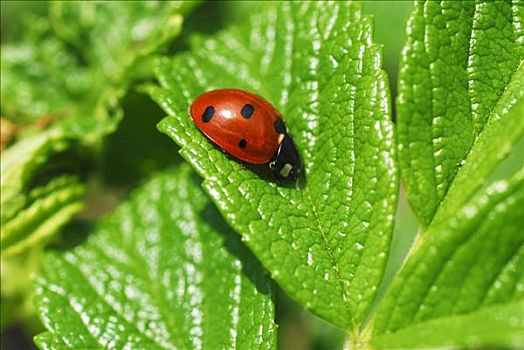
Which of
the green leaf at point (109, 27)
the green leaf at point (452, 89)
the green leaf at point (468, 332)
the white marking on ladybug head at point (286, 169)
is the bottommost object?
the green leaf at point (468, 332)

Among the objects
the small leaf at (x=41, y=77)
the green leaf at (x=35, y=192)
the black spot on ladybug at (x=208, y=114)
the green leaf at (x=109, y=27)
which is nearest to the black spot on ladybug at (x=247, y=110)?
the black spot on ladybug at (x=208, y=114)

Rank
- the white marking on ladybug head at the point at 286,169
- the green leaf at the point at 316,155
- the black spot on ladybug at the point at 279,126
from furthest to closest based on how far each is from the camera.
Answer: the black spot on ladybug at the point at 279,126 → the white marking on ladybug head at the point at 286,169 → the green leaf at the point at 316,155

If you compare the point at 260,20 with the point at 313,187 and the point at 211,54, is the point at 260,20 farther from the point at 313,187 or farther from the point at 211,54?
the point at 313,187

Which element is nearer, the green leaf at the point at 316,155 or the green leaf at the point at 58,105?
the green leaf at the point at 316,155

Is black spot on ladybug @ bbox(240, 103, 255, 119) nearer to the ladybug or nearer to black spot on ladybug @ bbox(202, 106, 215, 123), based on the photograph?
the ladybug

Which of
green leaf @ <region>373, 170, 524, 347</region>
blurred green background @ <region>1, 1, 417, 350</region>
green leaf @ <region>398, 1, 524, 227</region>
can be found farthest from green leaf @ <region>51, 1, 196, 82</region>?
green leaf @ <region>373, 170, 524, 347</region>

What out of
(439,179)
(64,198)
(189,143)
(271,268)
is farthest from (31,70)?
(439,179)

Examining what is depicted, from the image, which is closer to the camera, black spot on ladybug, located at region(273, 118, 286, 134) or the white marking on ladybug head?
the white marking on ladybug head

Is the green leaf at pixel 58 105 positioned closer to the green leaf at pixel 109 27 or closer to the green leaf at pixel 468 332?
the green leaf at pixel 109 27
